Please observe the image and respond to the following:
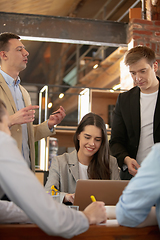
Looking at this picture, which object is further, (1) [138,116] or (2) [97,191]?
(1) [138,116]

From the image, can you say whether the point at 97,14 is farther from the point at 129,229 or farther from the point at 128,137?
the point at 129,229

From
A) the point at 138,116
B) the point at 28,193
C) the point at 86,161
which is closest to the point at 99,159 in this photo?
the point at 86,161

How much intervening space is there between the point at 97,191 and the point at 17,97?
127cm

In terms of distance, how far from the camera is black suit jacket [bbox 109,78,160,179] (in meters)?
2.07

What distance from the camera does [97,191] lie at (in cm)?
132

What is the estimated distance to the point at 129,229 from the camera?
0.92m

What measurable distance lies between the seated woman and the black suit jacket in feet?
0.28

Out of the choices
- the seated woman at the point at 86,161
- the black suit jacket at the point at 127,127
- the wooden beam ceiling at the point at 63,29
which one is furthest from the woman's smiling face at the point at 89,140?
the wooden beam ceiling at the point at 63,29

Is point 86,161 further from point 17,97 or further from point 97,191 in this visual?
point 97,191

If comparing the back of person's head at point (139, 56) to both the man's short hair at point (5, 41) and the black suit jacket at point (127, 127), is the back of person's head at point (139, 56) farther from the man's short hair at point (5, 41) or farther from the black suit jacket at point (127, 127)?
the man's short hair at point (5, 41)

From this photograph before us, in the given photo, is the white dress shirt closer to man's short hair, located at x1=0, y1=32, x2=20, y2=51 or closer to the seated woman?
the seated woman

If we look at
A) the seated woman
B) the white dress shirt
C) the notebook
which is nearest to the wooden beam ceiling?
the seated woman

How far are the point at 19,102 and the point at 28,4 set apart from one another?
168 inches

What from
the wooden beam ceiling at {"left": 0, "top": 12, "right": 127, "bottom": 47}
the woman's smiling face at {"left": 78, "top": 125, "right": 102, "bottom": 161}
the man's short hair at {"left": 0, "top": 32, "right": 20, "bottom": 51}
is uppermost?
the wooden beam ceiling at {"left": 0, "top": 12, "right": 127, "bottom": 47}
